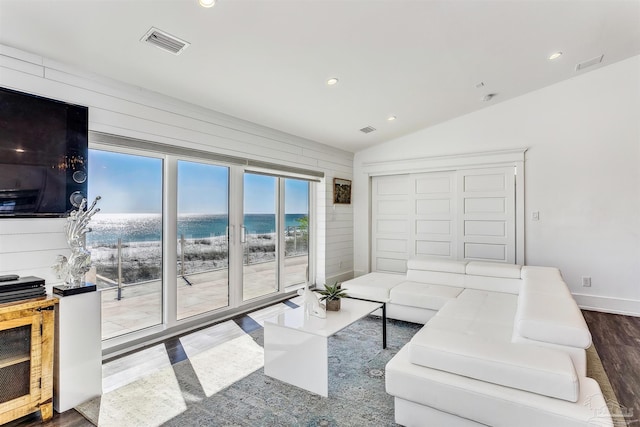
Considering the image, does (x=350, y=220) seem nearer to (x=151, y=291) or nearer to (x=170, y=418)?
(x=151, y=291)

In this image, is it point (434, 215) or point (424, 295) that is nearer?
point (424, 295)

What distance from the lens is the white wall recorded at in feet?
13.5

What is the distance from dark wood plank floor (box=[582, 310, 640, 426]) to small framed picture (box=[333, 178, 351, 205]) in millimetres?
3776

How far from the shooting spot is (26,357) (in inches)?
78.4

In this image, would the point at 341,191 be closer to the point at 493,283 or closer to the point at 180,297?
the point at 493,283

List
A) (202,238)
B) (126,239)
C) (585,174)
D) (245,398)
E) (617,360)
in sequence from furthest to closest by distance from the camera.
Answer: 1. (585,174)
2. (202,238)
3. (126,239)
4. (617,360)
5. (245,398)

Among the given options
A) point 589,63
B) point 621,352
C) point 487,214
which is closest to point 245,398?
point 621,352

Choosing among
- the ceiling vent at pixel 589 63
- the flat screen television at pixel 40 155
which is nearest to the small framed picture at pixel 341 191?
the ceiling vent at pixel 589 63

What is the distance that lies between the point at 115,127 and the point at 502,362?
132 inches

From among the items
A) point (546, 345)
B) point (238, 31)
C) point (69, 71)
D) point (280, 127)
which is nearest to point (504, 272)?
point (546, 345)

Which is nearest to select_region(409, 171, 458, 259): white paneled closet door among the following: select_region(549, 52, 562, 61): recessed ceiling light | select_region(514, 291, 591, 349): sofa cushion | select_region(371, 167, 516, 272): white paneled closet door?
select_region(371, 167, 516, 272): white paneled closet door

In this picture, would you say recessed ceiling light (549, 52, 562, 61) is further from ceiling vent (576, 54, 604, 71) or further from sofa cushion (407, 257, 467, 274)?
sofa cushion (407, 257, 467, 274)

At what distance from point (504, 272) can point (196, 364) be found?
132 inches

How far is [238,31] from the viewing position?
2430 mm
